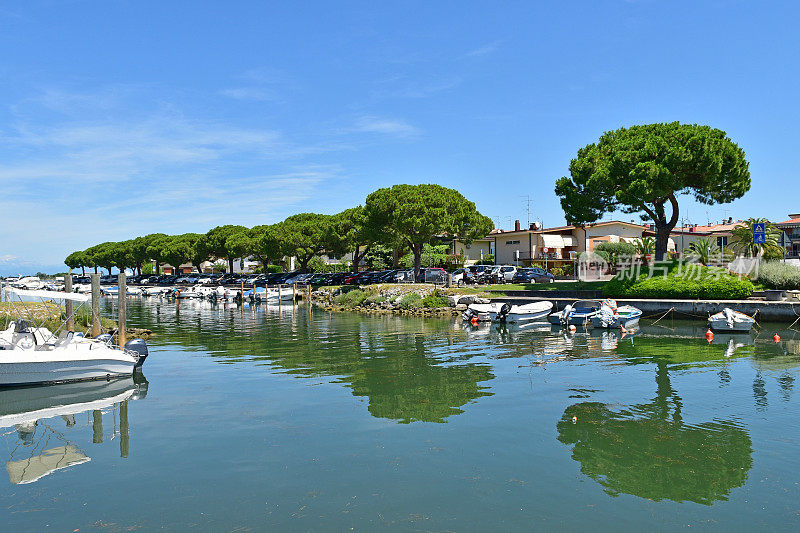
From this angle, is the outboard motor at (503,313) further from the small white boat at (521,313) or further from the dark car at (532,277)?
the dark car at (532,277)

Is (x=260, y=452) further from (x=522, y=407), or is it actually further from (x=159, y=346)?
(x=159, y=346)

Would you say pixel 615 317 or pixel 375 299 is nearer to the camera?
pixel 615 317

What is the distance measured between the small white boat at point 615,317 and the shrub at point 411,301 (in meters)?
16.0

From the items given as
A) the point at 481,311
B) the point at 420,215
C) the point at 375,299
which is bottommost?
the point at 481,311

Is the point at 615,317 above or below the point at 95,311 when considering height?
below

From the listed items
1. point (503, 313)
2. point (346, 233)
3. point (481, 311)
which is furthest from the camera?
point (346, 233)

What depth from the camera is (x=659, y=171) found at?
135ft

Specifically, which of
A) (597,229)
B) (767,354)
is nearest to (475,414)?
(767,354)

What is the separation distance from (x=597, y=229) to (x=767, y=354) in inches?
2056

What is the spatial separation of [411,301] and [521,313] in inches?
488

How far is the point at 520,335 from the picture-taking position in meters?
32.6

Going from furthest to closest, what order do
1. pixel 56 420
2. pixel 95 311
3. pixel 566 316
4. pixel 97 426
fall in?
pixel 566 316 → pixel 95 311 → pixel 56 420 → pixel 97 426

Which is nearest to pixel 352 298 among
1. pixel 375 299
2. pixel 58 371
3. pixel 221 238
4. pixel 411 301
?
pixel 375 299

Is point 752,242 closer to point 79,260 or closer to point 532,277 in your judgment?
point 532,277
